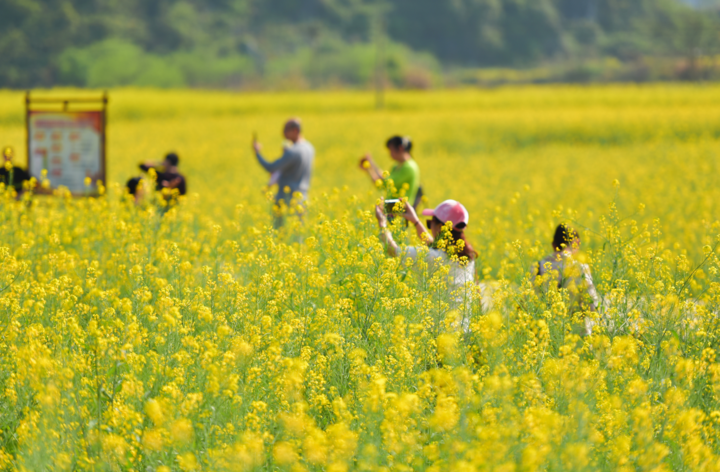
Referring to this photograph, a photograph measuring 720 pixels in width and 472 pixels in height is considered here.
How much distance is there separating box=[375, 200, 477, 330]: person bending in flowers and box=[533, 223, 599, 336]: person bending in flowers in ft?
1.30

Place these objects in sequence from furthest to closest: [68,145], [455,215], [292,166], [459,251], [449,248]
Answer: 1. [68,145]
2. [292,166]
3. [455,215]
4. [459,251]
5. [449,248]

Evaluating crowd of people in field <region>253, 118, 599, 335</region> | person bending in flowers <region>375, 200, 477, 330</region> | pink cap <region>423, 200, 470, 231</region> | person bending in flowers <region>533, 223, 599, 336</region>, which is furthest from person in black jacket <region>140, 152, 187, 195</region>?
person bending in flowers <region>533, 223, 599, 336</region>

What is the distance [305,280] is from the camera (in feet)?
14.4

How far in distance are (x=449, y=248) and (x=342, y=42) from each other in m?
80.3

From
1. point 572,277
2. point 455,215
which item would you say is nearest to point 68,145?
point 455,215

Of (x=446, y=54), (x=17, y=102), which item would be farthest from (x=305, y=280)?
(x=446, y=54)

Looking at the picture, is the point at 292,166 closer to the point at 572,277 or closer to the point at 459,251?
the point at 459,251

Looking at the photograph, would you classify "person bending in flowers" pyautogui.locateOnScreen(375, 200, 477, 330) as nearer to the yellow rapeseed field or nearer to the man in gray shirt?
the yellow rapeseed field

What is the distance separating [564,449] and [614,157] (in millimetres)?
15910

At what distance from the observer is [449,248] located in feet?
13.8

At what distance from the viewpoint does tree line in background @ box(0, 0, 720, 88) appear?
207ft

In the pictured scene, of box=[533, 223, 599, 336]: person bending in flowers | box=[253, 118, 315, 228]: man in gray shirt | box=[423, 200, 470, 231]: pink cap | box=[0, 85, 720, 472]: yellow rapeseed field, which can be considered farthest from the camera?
box=[253, 118, 315, 228]: man in gray shirt

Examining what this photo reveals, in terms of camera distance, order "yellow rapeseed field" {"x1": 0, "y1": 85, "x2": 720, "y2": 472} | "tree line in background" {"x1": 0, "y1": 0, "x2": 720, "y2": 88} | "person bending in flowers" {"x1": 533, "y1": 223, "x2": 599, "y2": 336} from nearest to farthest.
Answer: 1. "yellow rapeseed field" {"x1": 0, "y1": 85, "x2": 720, "y2": 472}
2. "person bending in flowers" {"x1": 533, "y1": 223, "x2": 599, "y2": 336}
3. "tree line in background" {"x1": 0, "y1": 0, "x2": 720, "y2": 88}

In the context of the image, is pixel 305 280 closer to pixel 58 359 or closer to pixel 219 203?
pixel 58 359
